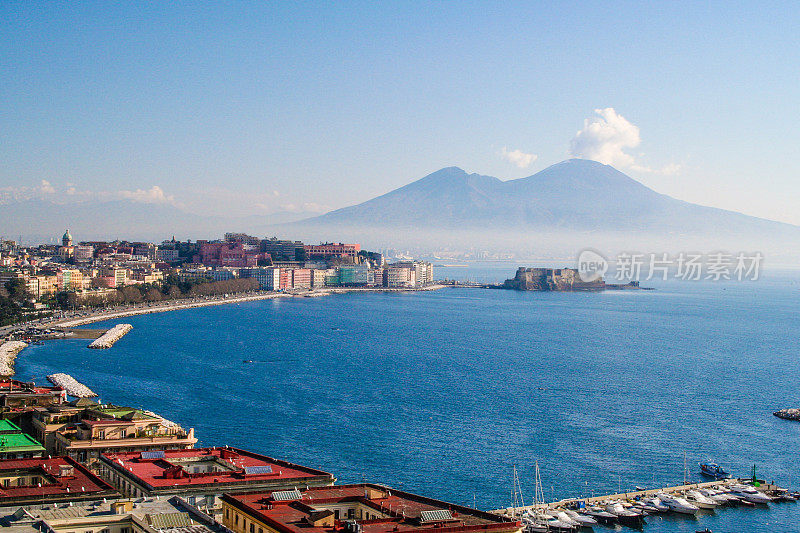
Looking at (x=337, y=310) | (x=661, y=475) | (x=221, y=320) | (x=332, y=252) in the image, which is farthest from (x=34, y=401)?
(x=332, y=252)

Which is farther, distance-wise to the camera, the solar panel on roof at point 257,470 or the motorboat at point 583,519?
the motorboat at point 583,519

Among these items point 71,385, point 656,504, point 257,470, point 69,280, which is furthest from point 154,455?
point 69,280

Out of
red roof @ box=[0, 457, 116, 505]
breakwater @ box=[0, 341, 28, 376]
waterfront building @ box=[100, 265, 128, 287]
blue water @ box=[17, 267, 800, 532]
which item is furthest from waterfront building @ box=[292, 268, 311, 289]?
red roof @ box=[0, 457, 116, 505]

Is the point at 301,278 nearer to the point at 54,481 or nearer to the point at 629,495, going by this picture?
the point at 629,495

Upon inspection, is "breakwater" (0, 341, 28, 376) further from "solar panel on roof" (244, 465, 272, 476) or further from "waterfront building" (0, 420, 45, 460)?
"solar panel on roof" (244, 465, 272, 476)

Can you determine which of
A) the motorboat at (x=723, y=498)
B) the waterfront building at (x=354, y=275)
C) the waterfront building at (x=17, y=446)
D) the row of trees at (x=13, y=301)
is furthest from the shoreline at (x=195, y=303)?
the motorboat at (x=723, y=498)

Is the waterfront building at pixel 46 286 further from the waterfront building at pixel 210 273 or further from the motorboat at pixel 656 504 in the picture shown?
the motorboat at pixel 656 504

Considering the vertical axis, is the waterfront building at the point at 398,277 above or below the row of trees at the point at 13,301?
above
